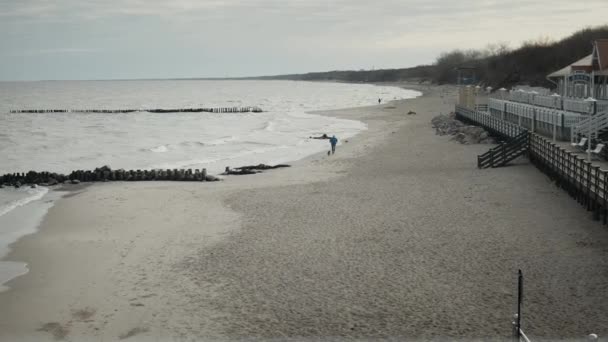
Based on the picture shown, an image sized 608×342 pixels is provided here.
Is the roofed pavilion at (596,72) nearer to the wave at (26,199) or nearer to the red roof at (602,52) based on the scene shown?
the red roof at (602,52)

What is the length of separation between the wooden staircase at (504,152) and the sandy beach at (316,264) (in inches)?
84.4

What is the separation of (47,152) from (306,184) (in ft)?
77.7

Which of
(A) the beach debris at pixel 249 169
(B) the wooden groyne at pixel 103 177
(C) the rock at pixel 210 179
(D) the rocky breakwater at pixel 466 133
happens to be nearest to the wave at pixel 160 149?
(A) the beach debris at pixel 249 169

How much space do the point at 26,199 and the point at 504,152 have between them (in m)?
18.9

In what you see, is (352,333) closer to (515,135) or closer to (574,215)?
(574,215)

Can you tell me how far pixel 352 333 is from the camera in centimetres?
1019

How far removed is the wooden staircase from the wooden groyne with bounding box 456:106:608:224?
184 mm

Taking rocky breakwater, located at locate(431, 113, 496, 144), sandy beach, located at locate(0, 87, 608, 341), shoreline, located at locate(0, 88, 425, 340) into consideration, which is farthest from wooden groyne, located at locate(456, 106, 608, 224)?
shoreline, located at locate(0, 88, 425, 340)

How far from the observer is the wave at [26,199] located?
70.9 feet

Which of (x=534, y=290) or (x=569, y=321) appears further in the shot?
(x=534, y=290)

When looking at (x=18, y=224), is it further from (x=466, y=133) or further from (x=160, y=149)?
(x=466, y=133)

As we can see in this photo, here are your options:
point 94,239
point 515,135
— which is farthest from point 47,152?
point 515,135

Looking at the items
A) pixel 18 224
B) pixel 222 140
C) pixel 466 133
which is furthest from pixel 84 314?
pixel 222 140

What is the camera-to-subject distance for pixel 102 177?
27484mm
